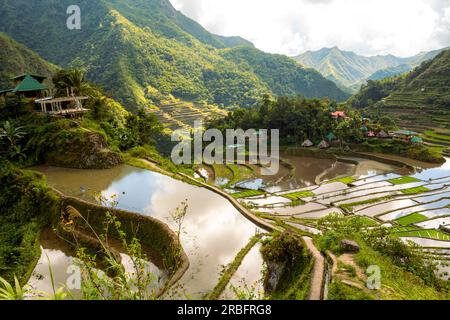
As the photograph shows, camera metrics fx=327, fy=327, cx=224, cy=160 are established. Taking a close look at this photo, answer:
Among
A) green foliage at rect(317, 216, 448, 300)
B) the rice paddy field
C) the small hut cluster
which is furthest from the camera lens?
the small hut cluster

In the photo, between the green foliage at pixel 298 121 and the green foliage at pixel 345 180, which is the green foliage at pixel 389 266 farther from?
the green foliage at pixel 298 121

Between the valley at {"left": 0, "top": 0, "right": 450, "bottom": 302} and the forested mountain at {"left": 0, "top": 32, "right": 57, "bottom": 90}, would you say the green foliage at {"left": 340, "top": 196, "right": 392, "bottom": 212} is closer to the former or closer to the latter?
the valley at {"left": 0, "top": 0, "right": 450, "bottom": 302}

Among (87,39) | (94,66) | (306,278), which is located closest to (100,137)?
(306,278)

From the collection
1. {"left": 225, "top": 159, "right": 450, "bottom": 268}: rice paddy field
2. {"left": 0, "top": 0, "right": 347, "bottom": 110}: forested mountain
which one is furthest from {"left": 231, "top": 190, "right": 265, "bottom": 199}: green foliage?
{"left": 0, "top": 0, "right": 347, "bottom": 110}: forested mountain

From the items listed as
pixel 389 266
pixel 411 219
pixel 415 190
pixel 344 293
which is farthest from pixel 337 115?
pixel 344 293

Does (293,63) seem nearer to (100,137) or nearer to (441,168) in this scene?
(441,168)
